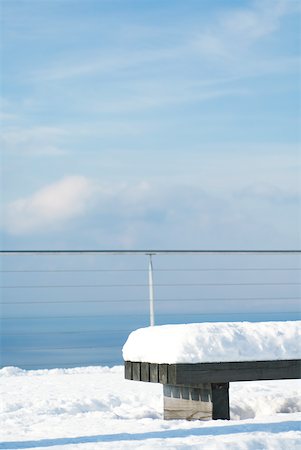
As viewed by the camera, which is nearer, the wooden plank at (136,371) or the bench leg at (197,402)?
the bench leg at (197,402)

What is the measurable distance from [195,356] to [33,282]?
8.64 feet

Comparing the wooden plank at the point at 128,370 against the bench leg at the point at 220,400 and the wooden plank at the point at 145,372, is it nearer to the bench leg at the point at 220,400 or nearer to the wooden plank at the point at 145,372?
the wooden plank at the point at 145,372

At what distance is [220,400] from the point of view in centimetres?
371

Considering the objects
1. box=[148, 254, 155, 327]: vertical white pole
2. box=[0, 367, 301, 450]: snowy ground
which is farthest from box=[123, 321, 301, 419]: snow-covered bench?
box=[148, 254, 155, 327]: vertical white pole

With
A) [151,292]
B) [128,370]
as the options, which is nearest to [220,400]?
[128,370]

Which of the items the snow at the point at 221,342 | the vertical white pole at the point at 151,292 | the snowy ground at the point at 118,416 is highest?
the vertical white pole at the point at 151,292

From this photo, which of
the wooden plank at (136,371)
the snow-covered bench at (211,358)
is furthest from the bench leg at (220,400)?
the wooden plank at (136,371)

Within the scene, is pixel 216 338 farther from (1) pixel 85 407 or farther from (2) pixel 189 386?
(1) pixel 85 407

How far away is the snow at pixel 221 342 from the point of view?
3.56 meters

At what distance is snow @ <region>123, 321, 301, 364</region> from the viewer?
3.56m

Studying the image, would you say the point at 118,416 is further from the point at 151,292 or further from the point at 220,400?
the point at 151,292

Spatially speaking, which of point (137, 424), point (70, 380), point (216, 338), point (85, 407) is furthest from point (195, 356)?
point (70, 380)

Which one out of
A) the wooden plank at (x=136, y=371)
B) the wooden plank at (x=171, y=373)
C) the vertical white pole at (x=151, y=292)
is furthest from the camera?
the vertical white pole at (x=151, y=292)

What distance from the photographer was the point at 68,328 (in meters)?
5.68
